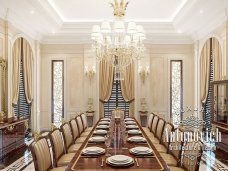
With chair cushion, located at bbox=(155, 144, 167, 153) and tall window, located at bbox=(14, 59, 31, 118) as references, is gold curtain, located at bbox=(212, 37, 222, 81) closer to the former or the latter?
chair cushion, located at bbox=(155, 144, 167, 153)

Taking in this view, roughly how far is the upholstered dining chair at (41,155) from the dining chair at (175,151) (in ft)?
4.93

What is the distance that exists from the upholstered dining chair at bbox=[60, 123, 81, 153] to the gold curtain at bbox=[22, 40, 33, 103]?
150 inches

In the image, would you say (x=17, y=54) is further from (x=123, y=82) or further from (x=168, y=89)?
(x=168, y=89)

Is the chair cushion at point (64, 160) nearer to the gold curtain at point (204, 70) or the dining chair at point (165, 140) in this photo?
the dining chair at point (165, 140)

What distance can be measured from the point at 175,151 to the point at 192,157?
96cm

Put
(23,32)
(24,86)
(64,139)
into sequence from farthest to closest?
(24,86) → (23,32) → (64,139)

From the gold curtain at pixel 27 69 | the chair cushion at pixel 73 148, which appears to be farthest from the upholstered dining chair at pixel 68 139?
the gold curtain at pixel 27 69

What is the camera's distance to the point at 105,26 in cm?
512

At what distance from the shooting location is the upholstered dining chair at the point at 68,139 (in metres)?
4.17

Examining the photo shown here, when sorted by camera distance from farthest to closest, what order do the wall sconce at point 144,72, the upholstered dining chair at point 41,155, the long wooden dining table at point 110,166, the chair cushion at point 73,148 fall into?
1. the wall sconce at point 144,72
2. the chair cushion at point 73,148
3. the upholstered dining chair at point 41,155
4. the long wooden dining table at point 110,166

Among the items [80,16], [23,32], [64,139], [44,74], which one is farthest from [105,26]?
[44,74]

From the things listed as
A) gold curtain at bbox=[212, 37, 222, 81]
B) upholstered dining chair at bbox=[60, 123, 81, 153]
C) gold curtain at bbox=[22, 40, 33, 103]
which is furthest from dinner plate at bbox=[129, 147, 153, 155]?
gold curtain at bbox=[22, 40, 33, 103]

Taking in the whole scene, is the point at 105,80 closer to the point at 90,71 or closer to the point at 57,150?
the point at 90,71

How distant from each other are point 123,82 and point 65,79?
1.82m
